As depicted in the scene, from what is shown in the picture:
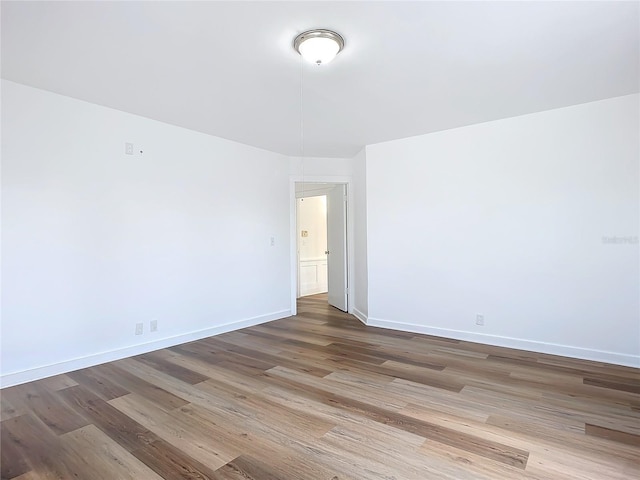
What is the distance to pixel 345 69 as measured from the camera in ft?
8.97

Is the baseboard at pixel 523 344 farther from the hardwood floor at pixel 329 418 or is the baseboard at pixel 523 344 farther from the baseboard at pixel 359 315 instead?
the baseboard at pixel 359 315

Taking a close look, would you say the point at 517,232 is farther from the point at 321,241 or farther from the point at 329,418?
the point at 321,241

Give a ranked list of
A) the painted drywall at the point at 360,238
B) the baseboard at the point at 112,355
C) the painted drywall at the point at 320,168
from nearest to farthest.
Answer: the baseboard at the point at 112,355, the painted drywall at the point at 360,238, the painted drywall at the point at 320,168

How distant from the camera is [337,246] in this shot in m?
6.15

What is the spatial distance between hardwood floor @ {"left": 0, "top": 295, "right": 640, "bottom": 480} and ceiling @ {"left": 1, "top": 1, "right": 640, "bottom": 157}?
99.8 inches

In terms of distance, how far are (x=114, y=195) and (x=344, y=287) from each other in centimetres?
368

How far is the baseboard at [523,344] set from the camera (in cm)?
334

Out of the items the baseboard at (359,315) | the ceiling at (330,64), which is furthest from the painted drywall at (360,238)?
the ceiling at (330,64)

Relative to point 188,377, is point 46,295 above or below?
above

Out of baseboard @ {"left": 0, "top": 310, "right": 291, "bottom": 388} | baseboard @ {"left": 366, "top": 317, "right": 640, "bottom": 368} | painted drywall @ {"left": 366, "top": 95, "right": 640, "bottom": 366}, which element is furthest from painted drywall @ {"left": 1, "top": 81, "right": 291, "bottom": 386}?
baseboard @ {"left": 366, "top": 317, "right": 640, "bottom": 368}

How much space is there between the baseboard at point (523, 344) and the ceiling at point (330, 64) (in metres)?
2.45

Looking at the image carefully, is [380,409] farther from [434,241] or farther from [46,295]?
[46,295]

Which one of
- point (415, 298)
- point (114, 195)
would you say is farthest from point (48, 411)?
point (415, 298)

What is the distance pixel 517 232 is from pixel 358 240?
7.36ft
